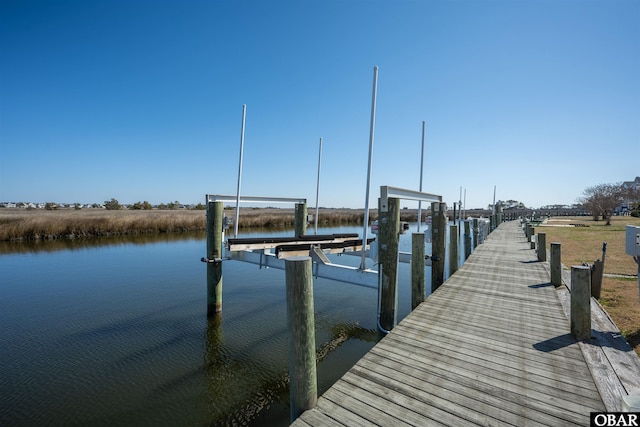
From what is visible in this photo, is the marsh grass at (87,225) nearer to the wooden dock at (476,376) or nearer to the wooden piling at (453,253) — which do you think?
the wooden piling at (453,253)

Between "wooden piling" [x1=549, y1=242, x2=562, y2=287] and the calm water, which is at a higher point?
"wooden piling" [x1=549, y1=242, x2=562, y2=287]

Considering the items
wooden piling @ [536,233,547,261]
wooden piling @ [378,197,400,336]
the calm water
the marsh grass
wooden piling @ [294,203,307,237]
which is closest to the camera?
the calm water

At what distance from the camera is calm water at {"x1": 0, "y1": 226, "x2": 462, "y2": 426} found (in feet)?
16.6

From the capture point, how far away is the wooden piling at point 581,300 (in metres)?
4.51

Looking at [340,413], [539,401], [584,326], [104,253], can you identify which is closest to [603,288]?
[584,326]

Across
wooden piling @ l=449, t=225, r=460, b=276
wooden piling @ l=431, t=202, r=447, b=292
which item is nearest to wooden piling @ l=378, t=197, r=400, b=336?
wooden piling @ l=431, t=202, r=447, b=292

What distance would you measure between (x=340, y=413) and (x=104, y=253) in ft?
70.1

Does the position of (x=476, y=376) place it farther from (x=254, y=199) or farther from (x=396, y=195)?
(x=254, y=199)

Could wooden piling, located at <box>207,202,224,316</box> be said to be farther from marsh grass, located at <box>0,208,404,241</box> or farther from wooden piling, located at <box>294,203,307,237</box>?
marsh grass, located at <box>0,208,404,241</box>

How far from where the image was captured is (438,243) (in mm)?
8906

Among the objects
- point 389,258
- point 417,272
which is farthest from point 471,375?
point 417,272

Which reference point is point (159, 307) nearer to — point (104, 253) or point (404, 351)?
point (404, 351)

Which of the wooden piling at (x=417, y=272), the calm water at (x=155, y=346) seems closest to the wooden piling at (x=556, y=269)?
the wooden piling at (x=417, y=272)

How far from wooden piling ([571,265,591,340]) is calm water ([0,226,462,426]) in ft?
13.2
